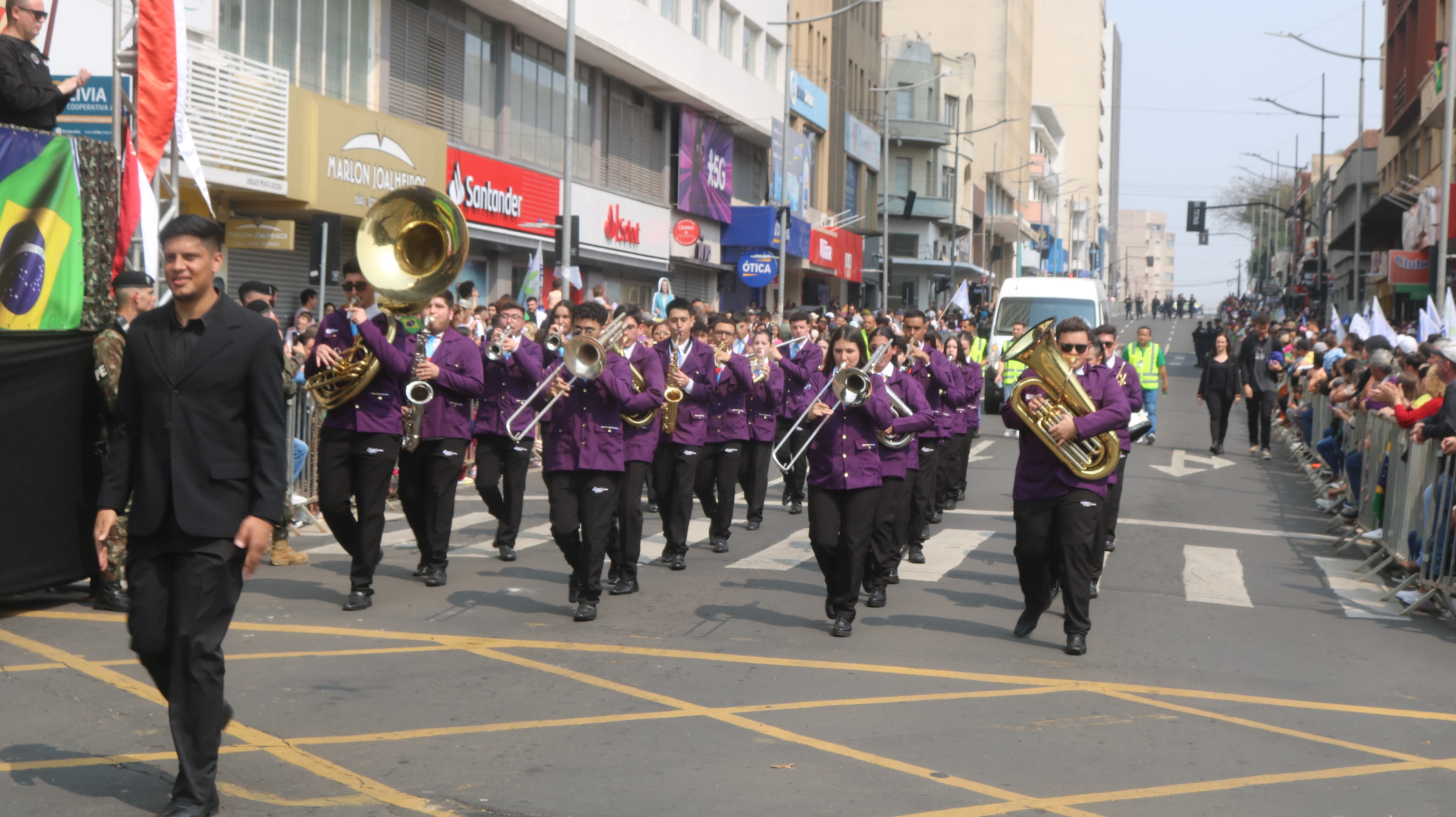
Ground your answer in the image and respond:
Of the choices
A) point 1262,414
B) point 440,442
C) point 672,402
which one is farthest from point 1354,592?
point 1262,414

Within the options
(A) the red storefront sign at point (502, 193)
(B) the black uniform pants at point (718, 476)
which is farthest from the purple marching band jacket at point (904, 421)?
(A) the red storefront sign at point (502, 193)

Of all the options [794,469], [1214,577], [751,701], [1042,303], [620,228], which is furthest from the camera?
[620,228]

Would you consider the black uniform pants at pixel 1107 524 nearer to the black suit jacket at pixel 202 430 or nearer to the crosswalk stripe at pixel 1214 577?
the crosswalk stripe at pixel 1214 577

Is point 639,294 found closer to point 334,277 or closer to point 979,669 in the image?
point 334,277

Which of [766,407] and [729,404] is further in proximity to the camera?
[766,407]

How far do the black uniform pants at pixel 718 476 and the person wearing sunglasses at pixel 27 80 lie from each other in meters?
5.55

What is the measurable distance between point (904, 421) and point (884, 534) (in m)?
0.78

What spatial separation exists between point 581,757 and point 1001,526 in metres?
8.87

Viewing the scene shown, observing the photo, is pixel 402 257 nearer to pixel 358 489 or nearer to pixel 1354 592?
pixel 358 489

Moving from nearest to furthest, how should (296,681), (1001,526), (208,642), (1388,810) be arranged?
(208,642) → (1388,810) → (296,681) → (1001,526)

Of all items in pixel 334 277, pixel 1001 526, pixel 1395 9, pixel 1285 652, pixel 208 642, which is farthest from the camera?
pixel 1395 9

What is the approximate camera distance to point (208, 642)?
5.27 meters

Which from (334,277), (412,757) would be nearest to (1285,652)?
(412,757)

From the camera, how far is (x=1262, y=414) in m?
22.8
